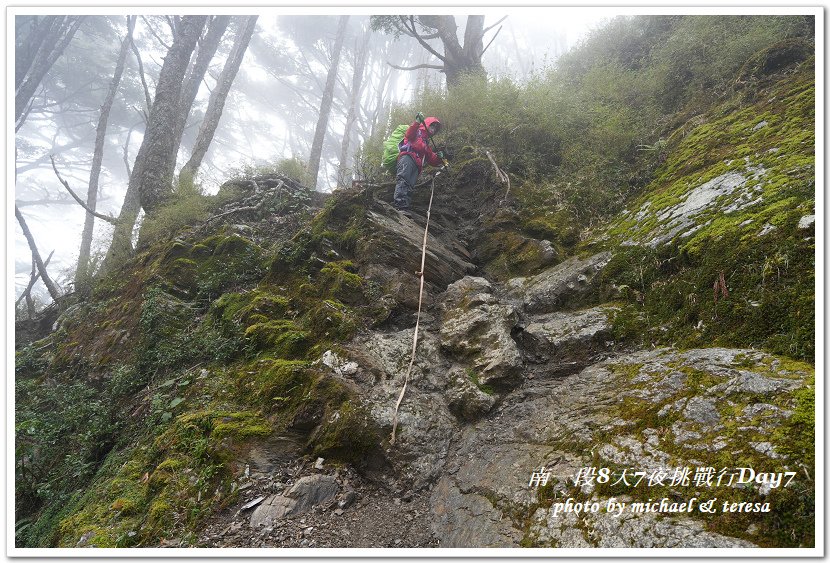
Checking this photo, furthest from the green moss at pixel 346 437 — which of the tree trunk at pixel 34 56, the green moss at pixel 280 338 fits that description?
the tree trunk at pixel 34 56

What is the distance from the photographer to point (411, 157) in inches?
260

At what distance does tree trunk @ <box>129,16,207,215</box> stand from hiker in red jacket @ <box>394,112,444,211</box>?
462 cm

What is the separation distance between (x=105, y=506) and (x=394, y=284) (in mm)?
3186

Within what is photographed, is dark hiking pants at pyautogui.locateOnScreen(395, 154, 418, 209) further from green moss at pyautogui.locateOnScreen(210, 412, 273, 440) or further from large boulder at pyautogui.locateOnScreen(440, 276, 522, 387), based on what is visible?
green moss at pyautogui.locateOnScreen(210, 412, 273, 440)

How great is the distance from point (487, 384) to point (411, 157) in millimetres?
4166

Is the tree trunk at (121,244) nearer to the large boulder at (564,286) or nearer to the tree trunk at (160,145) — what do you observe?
the tree trunk at (160,145)

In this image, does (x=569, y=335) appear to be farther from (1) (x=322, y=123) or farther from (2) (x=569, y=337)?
(1) (x=322, y=123)

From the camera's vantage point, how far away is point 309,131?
1291 inches

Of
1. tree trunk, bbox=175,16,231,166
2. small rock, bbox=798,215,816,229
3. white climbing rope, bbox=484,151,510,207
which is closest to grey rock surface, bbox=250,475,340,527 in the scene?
small rock, bbox=798,215,816,229

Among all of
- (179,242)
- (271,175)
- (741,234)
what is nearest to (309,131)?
(271,175)

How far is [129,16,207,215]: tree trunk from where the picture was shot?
7.92m

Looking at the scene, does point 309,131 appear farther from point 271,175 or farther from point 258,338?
point 258,338

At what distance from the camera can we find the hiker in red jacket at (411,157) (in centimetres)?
651

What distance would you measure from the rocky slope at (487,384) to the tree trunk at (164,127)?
317cm
